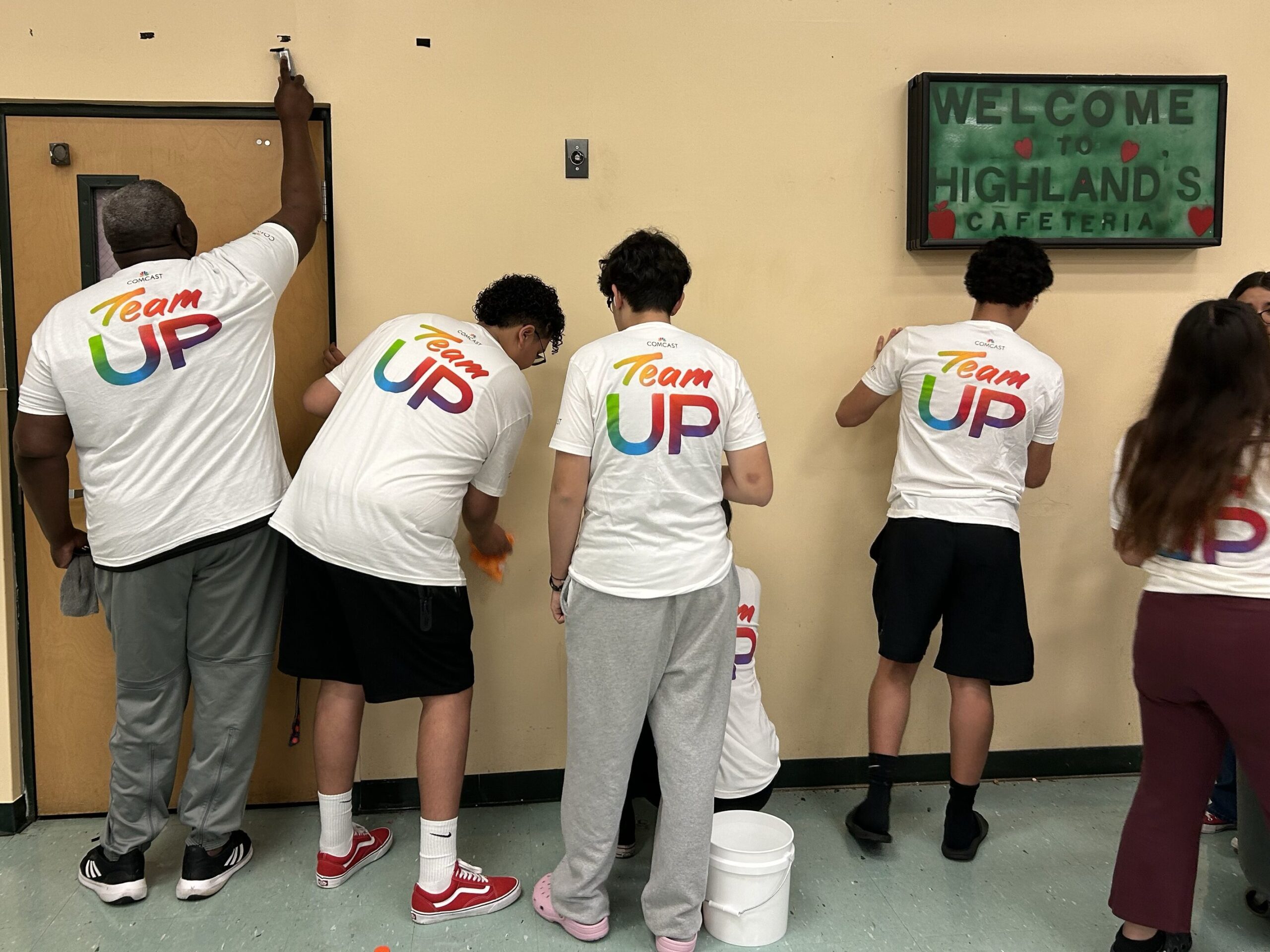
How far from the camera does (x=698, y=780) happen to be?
6.18ft

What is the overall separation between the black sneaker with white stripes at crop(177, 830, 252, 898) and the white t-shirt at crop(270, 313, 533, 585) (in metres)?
0.81

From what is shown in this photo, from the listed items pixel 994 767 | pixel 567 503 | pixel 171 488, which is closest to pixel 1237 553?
pixel 567 503

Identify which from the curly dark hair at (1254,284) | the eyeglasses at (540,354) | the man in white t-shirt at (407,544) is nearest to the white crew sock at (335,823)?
the man in white t-shirt at (407,544)

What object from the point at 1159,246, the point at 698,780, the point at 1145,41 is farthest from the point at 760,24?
the point at 698,780

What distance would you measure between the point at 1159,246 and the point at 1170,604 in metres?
1.41

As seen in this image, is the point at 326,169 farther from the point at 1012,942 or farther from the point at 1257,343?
the point at 1012,942

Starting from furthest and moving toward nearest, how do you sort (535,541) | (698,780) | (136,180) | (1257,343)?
1. (535,541)
2. (136,180)
3. (698,780)
4. (1257,343)

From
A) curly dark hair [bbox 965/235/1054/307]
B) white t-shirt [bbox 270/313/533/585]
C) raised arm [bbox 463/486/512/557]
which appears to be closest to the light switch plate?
white t-shirt [bbox 270/313/533/585]

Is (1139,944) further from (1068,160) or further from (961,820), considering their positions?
(1068,160)

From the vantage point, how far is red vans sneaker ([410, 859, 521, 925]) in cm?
204

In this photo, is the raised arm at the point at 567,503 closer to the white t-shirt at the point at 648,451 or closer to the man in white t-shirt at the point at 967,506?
the white t-shirt at the point at 648,451

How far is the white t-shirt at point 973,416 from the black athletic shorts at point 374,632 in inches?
46.6

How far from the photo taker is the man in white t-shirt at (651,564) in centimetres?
183

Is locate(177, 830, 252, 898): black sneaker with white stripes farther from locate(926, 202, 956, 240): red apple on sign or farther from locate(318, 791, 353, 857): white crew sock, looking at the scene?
locate(926, 202, 956, 240): red apple on sign
